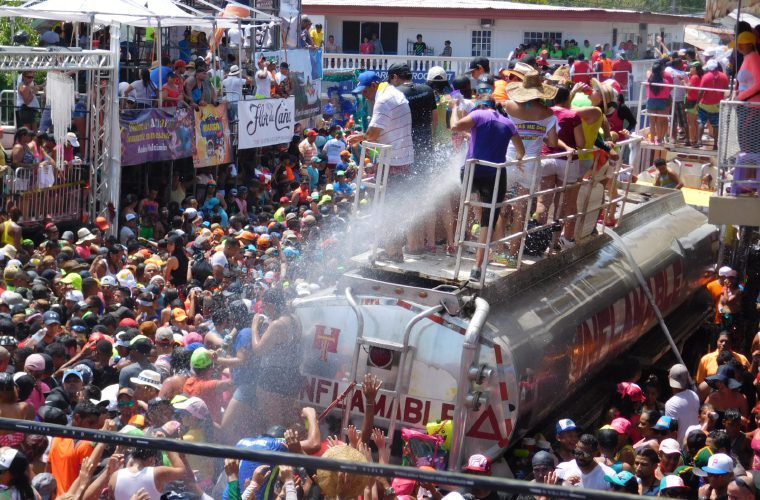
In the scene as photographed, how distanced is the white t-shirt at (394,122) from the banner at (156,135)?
31.7 ft

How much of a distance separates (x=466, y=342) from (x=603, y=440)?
1366 millimetres

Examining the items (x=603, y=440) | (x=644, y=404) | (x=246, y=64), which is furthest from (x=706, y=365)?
(x=246, y=64)

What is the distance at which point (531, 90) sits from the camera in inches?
389

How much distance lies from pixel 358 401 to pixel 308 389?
0.51 meters

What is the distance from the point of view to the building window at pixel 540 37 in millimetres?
41500

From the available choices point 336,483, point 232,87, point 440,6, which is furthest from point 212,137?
point 440,6

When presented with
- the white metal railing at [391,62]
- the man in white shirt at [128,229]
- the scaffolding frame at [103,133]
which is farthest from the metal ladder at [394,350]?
the white metal railing at [391,62]

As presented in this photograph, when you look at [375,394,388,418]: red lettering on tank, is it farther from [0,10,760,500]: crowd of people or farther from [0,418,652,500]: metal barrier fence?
[0,418,652,500]: metal barrier fence

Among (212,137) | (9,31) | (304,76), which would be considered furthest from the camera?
(304,76)

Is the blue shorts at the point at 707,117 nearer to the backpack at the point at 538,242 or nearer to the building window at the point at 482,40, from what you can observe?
the backpack at the point at 538,242

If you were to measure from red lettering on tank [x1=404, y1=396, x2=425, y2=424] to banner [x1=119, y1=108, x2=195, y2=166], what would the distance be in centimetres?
1098

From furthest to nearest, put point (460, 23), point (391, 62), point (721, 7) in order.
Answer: point (460, 23), point (391, 62), point (721, 7)

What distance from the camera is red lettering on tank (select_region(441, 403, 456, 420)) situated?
8516mm

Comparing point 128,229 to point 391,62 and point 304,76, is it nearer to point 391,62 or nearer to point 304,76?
point 304,76
